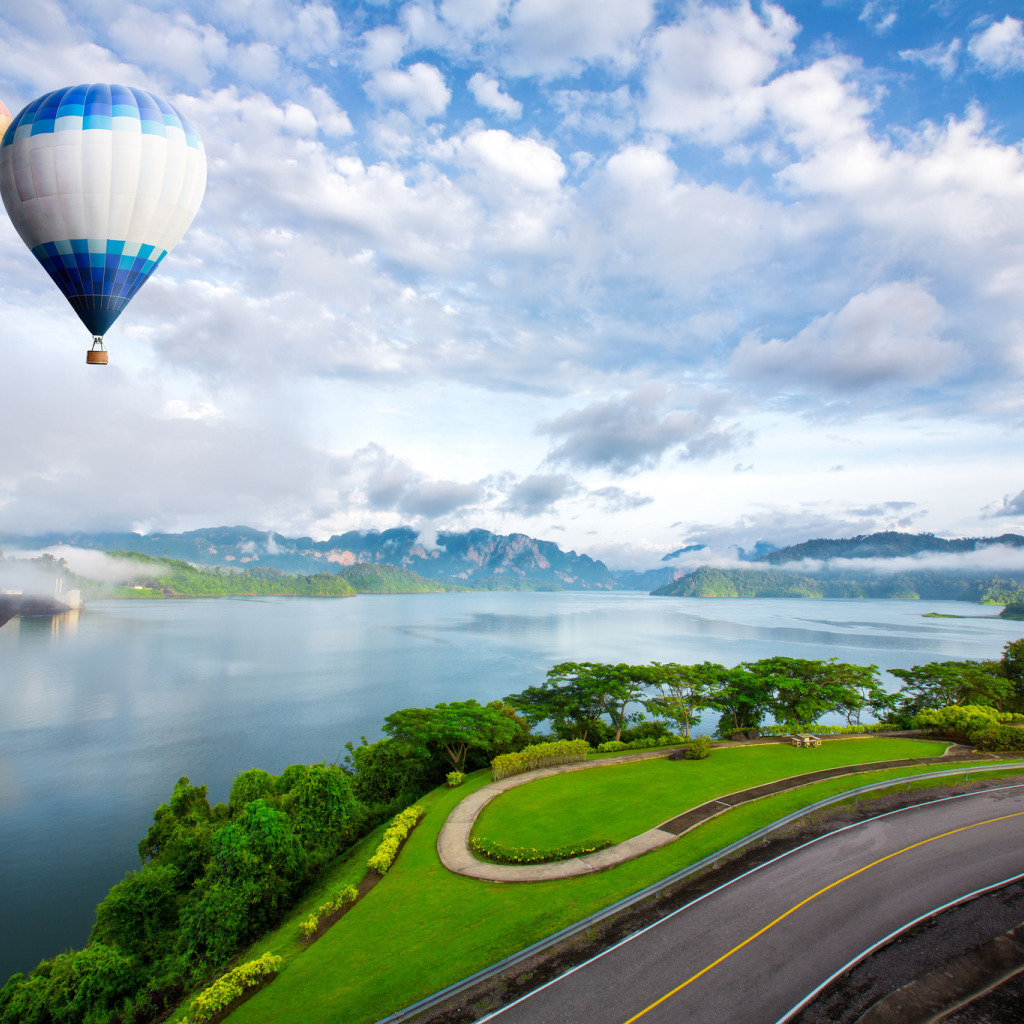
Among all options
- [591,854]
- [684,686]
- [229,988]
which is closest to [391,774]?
[591,854]

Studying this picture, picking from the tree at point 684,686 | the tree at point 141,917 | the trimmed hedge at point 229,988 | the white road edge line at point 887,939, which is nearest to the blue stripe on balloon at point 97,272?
the tree at point 141,917

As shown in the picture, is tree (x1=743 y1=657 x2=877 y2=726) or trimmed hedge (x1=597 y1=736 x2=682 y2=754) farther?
tree (x1=743 y1=657 x2=877 y2=726)

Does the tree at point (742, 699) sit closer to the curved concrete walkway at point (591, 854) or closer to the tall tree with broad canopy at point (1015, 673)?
the curved concrete walkway at point (591, 854)

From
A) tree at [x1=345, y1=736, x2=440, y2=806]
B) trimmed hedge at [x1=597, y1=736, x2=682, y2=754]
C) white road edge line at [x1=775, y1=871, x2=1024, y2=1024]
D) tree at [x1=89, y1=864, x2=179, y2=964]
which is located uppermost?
white road edge line at [x1=775, y1=871, x2=1024, y2=1024]

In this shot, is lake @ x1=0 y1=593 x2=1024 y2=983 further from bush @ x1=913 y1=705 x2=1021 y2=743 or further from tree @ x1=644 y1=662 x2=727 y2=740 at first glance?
bush @ x1=913 y1=705 x2=1021 y2=743

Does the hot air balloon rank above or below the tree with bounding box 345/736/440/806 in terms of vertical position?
above

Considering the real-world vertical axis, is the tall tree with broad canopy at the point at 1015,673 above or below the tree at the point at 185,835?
above

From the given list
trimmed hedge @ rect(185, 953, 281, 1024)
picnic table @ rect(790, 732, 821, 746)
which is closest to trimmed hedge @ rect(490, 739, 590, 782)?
picnic table @ rect(790, 732, 821, 746)

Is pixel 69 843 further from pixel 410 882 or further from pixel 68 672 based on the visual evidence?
pixel 68 672

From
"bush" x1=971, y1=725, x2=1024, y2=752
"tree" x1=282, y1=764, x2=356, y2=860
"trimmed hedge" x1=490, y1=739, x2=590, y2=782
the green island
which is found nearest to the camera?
the green island
